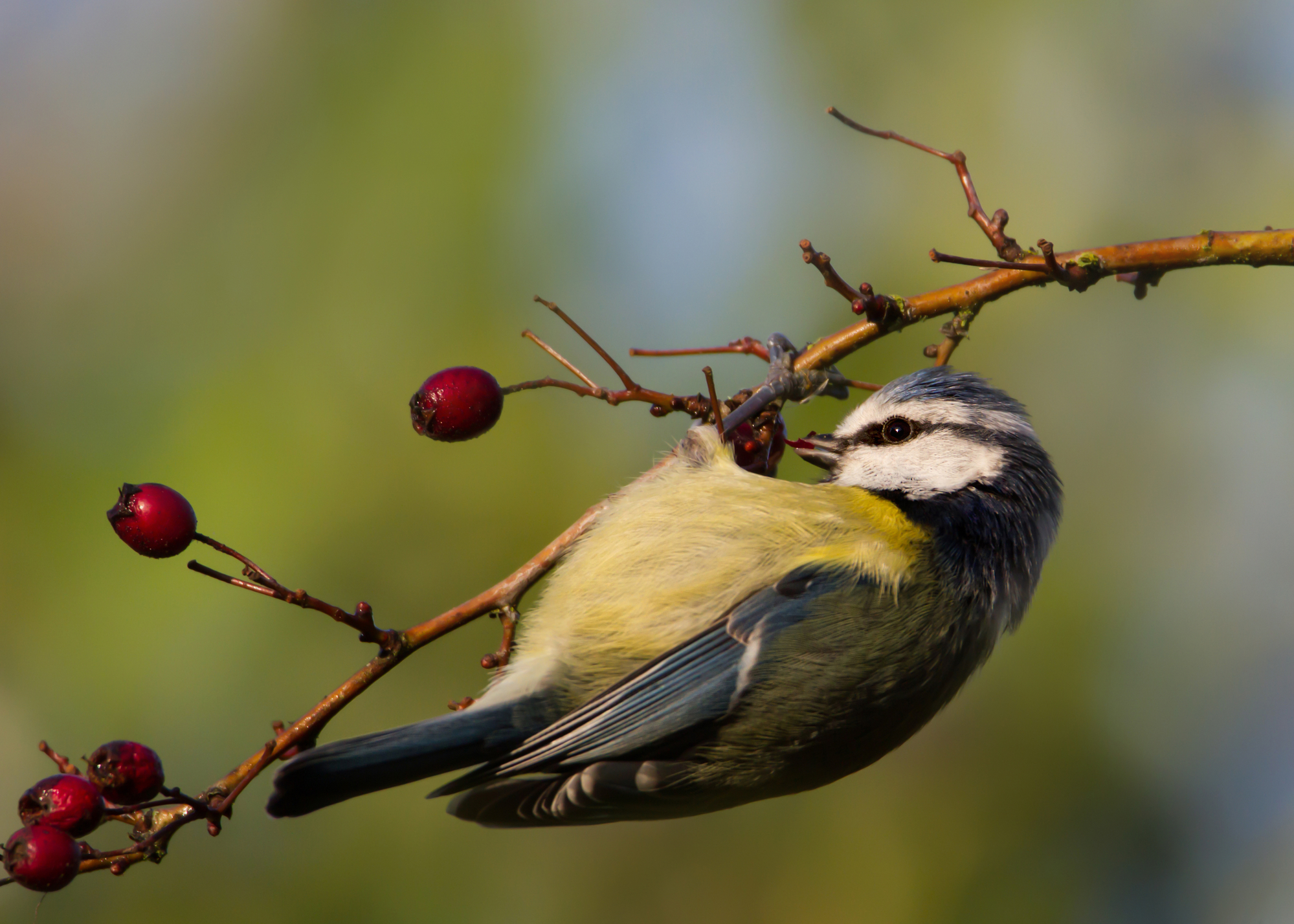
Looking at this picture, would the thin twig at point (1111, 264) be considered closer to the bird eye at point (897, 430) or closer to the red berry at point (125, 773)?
the bird eye at point (897, 430)

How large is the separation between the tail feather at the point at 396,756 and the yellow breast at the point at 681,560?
0.43 ft

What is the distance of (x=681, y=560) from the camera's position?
2.05 metres

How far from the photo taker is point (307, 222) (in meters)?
6.73

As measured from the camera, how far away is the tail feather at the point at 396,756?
1577 mm

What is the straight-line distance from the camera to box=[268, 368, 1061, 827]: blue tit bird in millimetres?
1841

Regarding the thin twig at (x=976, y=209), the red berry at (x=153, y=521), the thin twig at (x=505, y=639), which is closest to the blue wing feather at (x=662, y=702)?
the thin twig at (x=505, y=639)

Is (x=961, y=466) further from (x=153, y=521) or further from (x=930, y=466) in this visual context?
(x=153, y=521)

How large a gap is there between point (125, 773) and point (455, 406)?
873mm

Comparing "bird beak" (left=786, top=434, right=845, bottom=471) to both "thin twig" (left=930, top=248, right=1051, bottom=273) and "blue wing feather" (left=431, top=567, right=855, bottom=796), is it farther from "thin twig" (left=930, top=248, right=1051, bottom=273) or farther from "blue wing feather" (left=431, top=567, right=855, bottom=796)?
"thin twig" (left=930, top=248, right=1051, bottom=273)

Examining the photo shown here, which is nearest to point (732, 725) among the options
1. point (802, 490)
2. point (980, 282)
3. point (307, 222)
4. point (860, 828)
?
point (802, 490)

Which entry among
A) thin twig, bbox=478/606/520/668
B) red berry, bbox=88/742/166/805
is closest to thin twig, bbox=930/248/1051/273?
thin twig, bbox=478/606/520/668

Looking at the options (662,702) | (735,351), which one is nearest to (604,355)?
(735,351)

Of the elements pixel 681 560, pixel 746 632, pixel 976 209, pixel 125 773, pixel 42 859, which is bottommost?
pixel 42 859

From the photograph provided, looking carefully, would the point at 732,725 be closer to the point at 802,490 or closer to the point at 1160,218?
the point at 802,490
